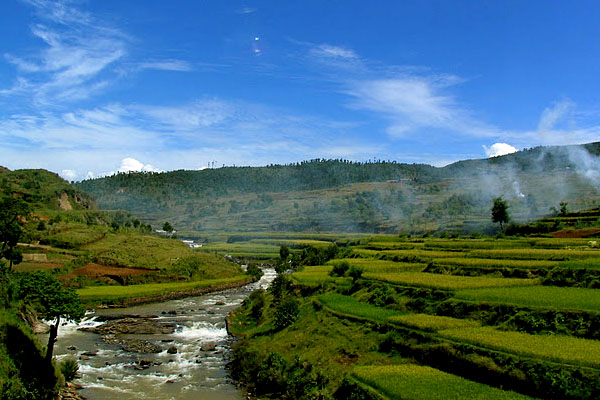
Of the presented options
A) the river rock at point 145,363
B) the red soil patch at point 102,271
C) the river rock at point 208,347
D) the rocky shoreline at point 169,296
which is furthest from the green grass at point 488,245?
the red soil patch at point 102,271

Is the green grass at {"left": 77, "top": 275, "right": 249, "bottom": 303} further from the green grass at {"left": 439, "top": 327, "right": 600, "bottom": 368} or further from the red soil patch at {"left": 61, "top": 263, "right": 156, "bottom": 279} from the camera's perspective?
the green grass at {"left": 439, "top": 327, "right": 600, "bottom": 368}

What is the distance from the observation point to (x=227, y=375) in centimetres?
4556

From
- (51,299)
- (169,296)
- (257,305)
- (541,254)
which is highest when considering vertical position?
(541,254)

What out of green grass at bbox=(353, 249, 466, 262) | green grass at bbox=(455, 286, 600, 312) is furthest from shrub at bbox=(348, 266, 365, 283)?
green grass at bbox=(455, 286, 600, 312)

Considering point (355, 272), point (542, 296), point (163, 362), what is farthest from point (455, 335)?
point (163, 362)

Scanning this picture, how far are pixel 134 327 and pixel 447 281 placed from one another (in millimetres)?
45429

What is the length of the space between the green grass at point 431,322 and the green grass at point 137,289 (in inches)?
2543

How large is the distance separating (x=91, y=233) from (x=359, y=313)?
11210 cm

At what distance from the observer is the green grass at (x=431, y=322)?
34156 millimetres

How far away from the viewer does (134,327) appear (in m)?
66.1

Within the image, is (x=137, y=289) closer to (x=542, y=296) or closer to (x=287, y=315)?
(x=287, y=315)

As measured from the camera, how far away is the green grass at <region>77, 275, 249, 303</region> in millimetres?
84938

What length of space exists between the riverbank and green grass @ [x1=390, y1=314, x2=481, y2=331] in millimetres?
62694

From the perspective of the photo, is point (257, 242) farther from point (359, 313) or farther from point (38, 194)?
point (359, 313)
